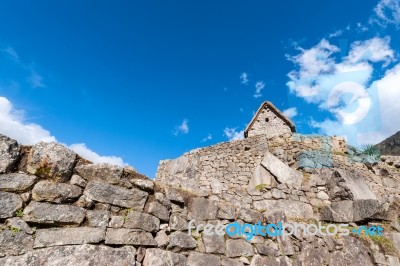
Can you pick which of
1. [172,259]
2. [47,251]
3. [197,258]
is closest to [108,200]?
[47,251]

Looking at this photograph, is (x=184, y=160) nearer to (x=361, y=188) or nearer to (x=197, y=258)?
(x=361, y=188)

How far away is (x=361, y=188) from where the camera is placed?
6293 mm

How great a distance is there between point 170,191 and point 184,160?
30.4 ft

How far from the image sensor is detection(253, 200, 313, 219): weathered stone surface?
16.0ft

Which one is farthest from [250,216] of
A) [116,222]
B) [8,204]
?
[8,204]

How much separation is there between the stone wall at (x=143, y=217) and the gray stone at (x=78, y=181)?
1 cm

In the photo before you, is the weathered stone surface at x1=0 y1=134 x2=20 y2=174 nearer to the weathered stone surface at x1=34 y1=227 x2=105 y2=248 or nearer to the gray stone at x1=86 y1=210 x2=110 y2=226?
the weathered stone surface at x1=34 y1=227 x2=105 y2=248

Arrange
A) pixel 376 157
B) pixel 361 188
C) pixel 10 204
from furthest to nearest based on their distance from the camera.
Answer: pixel 376 157
pixel 361 188
pixel 10 204

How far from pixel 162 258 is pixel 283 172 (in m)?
4.78

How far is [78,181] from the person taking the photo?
2.90 m

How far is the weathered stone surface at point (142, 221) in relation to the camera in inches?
118

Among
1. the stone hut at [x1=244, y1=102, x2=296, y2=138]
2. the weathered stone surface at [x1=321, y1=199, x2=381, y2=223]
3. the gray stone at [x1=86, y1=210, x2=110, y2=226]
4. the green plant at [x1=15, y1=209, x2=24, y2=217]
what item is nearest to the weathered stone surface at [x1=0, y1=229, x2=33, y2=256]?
the green plant at [x1=15, y1=209, x2=24, y2=217]

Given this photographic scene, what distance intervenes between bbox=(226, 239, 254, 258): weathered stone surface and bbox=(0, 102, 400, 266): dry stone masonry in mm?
12

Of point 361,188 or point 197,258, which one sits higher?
point 361,188
